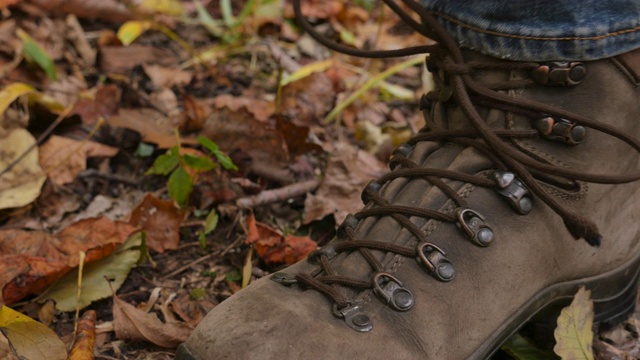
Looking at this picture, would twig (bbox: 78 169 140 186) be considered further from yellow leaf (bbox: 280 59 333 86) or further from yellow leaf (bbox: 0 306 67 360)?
yellow leaf (bbox: 0 306 67 360)

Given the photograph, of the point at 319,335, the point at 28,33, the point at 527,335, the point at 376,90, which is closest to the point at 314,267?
the point at 319,335

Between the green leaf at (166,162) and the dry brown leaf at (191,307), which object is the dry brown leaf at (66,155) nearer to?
the green leaf at (166,162)

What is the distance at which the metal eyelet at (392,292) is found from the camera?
1218mm

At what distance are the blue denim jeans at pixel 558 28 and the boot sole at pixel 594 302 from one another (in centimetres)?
46

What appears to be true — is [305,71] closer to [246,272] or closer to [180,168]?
[180,168]

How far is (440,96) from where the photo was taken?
4.62 ft

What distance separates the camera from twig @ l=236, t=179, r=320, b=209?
1.92 metres

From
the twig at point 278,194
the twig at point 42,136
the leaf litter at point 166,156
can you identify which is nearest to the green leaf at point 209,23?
the leaf litter at point 166,156

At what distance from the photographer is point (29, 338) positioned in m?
1.29

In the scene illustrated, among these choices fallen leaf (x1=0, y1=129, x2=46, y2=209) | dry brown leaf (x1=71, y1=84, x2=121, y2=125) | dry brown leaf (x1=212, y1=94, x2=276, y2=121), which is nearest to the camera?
fallen leaf (x1=0, y1=129, x2=46, y2=209)

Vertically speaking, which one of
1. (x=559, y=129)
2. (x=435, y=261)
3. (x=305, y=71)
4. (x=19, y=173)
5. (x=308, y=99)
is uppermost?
(x=559, y=129)

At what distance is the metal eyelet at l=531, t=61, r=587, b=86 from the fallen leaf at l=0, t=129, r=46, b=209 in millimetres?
1314

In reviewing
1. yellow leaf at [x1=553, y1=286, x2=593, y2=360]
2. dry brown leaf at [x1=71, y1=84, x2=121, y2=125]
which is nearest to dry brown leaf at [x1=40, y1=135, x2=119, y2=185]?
dry brown leaf at [x1=71, y1=84, x2=121, y2=125]

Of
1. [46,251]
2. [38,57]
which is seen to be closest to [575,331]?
[46,251]
